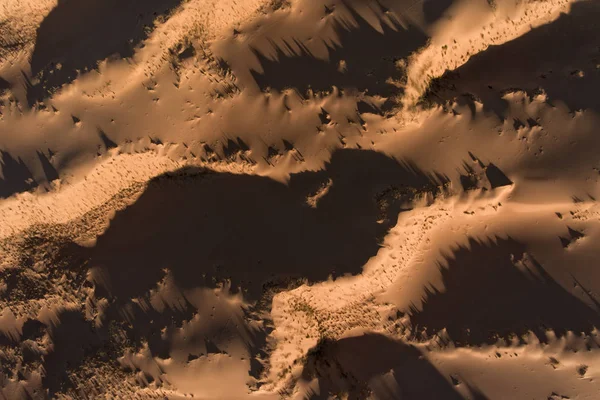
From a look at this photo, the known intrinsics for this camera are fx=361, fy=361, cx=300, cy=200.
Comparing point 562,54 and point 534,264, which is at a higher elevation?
point 562,54

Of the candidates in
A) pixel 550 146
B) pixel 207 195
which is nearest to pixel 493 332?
pixel 550 146

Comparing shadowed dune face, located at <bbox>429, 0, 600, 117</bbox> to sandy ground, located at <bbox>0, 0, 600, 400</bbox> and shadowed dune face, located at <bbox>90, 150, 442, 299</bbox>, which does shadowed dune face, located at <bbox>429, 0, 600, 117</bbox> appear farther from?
shadowed dune face, located at <bbox>90, 150, 442, 299</bbox>

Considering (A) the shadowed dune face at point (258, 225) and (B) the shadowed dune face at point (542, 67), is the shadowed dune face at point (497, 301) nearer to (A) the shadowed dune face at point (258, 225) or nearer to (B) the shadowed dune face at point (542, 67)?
(A) the shadowed dune face at point (258, 225)

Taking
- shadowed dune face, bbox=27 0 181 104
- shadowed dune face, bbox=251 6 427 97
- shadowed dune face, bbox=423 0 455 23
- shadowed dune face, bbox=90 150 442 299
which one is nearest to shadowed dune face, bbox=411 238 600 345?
shadowed dune face, bbox=90 150 442 299

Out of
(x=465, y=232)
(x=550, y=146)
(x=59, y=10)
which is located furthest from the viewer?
(x=59, y=10)

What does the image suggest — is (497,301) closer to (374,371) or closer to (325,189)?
(374,371)

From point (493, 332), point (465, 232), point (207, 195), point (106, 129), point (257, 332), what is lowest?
point (493, 332)

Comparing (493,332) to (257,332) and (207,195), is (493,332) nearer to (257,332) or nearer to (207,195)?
(257,332)
